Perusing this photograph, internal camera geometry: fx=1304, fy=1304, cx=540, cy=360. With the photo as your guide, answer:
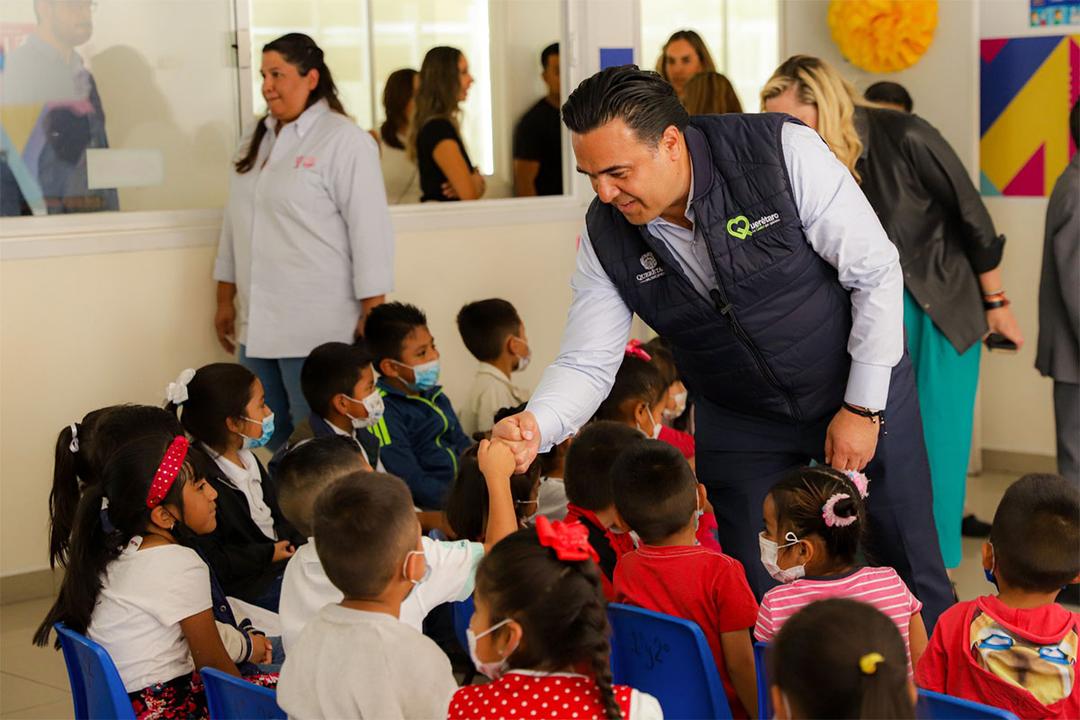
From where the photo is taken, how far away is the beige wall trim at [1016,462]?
17.6ft

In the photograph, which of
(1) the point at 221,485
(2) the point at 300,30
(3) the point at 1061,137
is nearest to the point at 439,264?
(2) the point at 300,30

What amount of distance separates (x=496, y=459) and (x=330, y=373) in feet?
4.90

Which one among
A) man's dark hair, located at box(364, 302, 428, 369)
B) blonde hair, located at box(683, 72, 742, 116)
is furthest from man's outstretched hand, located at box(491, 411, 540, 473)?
blonde hair, located at box(683, 72, 742, 116)

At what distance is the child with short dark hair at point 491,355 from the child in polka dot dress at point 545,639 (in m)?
2.45

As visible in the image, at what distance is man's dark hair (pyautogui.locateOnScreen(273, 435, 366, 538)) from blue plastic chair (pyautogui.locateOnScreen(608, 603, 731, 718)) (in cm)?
80

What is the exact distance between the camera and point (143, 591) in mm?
2516

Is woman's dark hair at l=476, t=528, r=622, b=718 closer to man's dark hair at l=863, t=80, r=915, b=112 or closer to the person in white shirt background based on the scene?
the person in white shirt background

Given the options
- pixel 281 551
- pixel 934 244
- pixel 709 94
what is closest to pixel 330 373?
pixel 281 551

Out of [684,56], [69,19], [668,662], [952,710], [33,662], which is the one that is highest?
[69,19]

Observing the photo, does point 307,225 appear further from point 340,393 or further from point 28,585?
point 28,585

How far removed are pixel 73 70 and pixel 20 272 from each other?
2.45ft

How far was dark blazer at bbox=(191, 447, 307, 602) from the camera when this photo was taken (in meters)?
3.15

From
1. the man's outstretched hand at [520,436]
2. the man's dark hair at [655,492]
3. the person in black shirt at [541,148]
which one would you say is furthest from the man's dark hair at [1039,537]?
the person in black shirt at [541,148]

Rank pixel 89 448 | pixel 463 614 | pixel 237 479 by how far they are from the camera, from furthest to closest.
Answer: pixel 237 479, pixel 89 448, pixel 463 614
